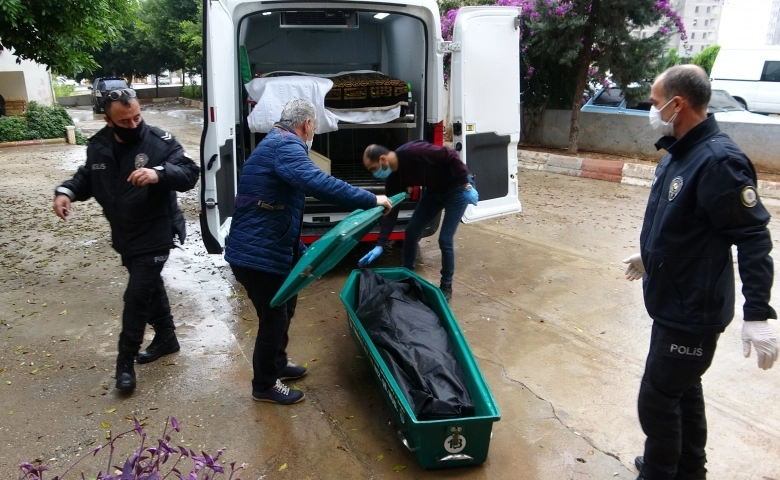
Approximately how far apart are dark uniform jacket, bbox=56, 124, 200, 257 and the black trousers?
8.31ft

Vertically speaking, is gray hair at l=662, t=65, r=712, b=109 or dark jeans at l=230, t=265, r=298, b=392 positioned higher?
gray hair at l=662, t=65, r=712, b=109

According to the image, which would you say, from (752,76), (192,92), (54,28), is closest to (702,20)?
(192,92)

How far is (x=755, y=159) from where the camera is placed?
9492 millimetres

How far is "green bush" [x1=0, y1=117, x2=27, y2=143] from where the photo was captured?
14.1 meters

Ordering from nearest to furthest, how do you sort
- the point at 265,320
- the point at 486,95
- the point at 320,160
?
the point at 265,320, the point at 486,95, the point at 320,160

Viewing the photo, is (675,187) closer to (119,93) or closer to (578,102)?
(119,93)

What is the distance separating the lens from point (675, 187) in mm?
2125

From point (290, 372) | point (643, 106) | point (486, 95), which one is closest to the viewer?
point (290, 372)

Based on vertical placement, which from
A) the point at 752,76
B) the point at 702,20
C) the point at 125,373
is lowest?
the point at 125,373

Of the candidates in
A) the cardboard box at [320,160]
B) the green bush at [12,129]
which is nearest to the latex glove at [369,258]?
the cardboard box at [320,160]

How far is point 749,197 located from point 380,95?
4297 millimetres

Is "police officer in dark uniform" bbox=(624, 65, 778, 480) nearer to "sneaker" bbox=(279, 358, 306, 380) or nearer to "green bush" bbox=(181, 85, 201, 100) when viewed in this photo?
"sneaker" bbox=(279, 358, 306, 380)

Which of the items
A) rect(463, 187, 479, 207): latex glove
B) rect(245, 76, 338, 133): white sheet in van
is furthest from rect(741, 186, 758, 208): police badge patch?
rect(245, 76, 338, 133): white sheet in van

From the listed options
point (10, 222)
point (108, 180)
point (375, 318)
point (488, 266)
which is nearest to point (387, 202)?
point (375, 318)
